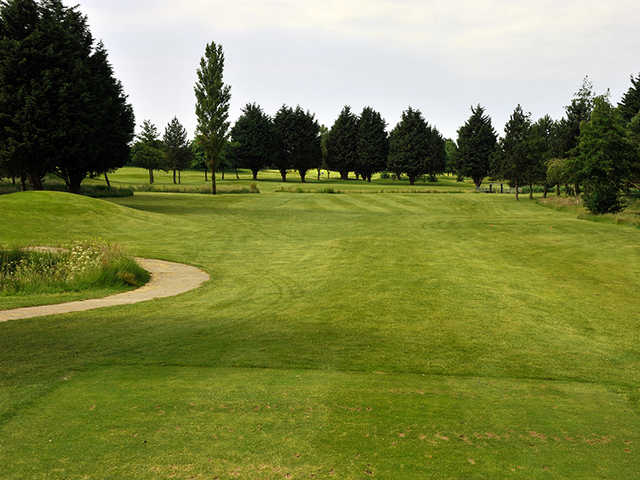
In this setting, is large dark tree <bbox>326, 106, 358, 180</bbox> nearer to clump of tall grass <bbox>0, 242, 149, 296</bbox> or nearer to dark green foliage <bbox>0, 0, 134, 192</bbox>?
dark green foliage <bbox>0, 0, 134, 192</bbox>

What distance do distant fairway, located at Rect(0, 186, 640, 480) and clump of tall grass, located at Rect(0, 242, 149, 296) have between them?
9.25 feet

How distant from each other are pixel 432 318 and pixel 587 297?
560 cm

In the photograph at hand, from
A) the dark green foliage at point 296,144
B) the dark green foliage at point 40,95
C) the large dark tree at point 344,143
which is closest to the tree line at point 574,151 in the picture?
the large dark tree at point 344,143

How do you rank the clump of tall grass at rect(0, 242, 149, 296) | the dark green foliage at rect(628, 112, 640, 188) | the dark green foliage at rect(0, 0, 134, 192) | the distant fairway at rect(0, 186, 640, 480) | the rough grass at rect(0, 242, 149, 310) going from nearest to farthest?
the distant fairway at rect(0, 186, 640, 480) → the rough grass at rect(0, 242, 149, 310) → the clump of tall grass at rect(0, 242, 149, 296) → the dark green foliage at rect(0, 0, 134, 192) → the dark green foliage at rect(628, 112, 640, 188)

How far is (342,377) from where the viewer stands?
6.93 meters

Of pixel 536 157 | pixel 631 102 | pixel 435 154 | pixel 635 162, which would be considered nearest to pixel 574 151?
pixel 635 162

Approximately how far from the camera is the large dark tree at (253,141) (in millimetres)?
94750

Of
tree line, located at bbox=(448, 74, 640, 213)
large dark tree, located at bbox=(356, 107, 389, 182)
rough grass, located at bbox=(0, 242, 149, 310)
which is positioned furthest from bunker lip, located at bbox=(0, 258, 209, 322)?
large dark tree, located at bbox=(356, 107, 389, 182)

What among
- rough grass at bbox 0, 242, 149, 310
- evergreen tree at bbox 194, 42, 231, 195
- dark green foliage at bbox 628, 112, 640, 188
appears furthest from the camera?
evergreen tree at bbox 194, 42, 231, 195

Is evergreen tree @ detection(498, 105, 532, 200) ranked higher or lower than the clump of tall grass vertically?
higher

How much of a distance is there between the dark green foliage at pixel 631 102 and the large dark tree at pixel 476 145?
2395cm

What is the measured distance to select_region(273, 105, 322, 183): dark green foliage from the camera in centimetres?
9731

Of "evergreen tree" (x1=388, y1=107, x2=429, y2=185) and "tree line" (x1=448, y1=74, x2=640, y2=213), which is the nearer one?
"tree line" (x1=448, y1=74, x2=640, y2=213)

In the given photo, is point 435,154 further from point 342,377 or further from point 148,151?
point 342,377
